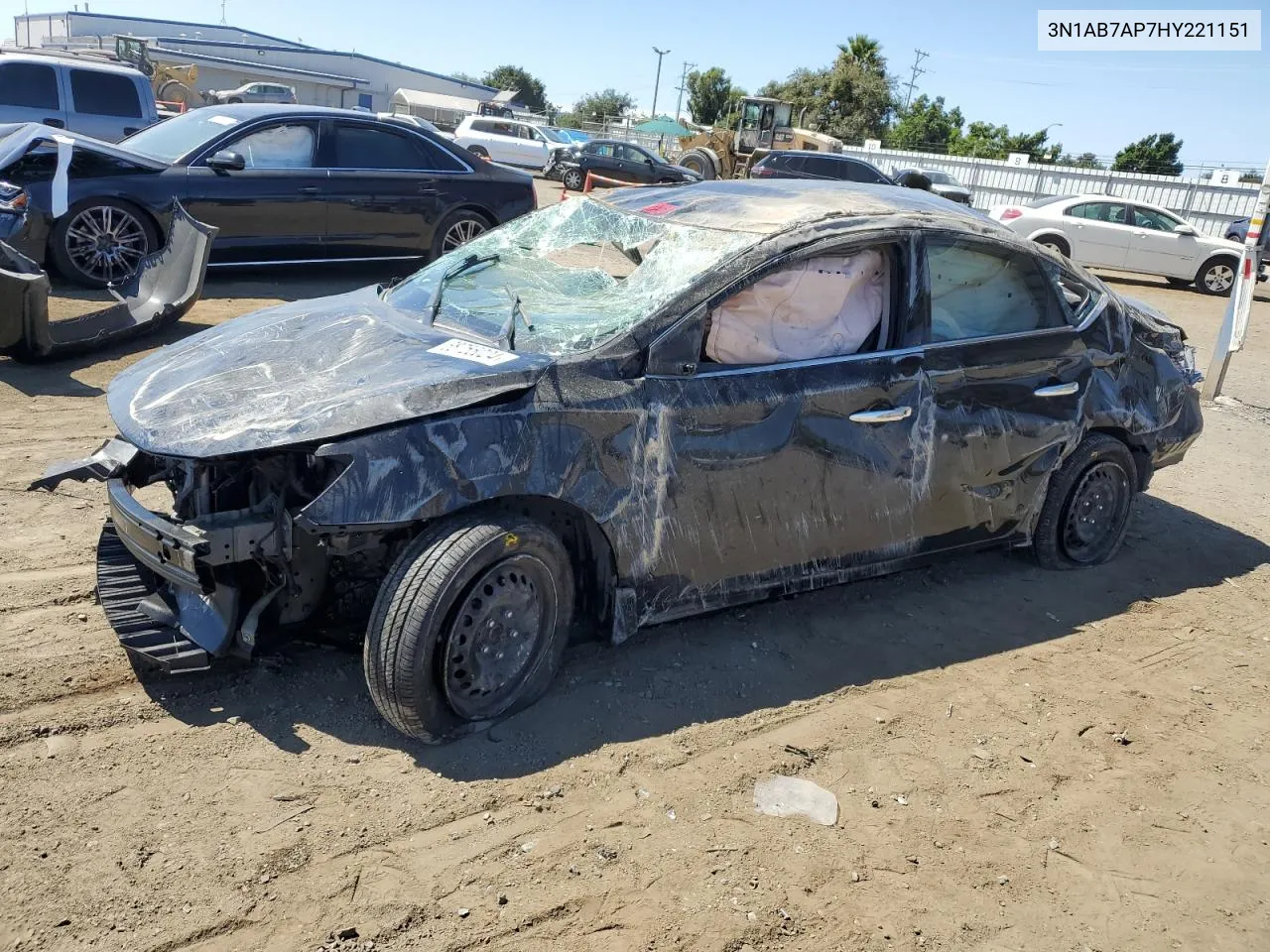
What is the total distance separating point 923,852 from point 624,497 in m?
1.43

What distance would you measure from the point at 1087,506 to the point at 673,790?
2961 millimetres

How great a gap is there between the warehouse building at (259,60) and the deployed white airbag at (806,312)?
53.0m

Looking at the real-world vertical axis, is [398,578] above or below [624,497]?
below

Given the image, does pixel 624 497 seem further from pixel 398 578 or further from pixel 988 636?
pixel 988 636

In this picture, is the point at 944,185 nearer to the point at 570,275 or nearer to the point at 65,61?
the point at 65,61

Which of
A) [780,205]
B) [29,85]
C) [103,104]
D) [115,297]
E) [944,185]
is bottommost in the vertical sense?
[115,297]

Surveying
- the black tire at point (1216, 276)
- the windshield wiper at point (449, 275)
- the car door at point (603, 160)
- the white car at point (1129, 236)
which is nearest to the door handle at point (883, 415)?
the windshield wiper at point (449, 275)

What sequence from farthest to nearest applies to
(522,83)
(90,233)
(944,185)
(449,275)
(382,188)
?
1. (522,83)
2. (944,185)
3. (382,188)
4. (90,233)
5. (449,275)

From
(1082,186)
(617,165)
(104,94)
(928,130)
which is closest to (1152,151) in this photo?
(928,130)

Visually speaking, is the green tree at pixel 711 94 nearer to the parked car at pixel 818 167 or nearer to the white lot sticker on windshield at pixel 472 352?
the parked car at pixel 818 167

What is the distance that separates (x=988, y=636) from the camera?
4.34 m

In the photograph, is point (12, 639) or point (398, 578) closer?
point (398, 578)

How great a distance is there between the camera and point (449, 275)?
13.7 feet

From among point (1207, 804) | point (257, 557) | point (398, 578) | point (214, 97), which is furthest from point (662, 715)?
point (214, 97)
